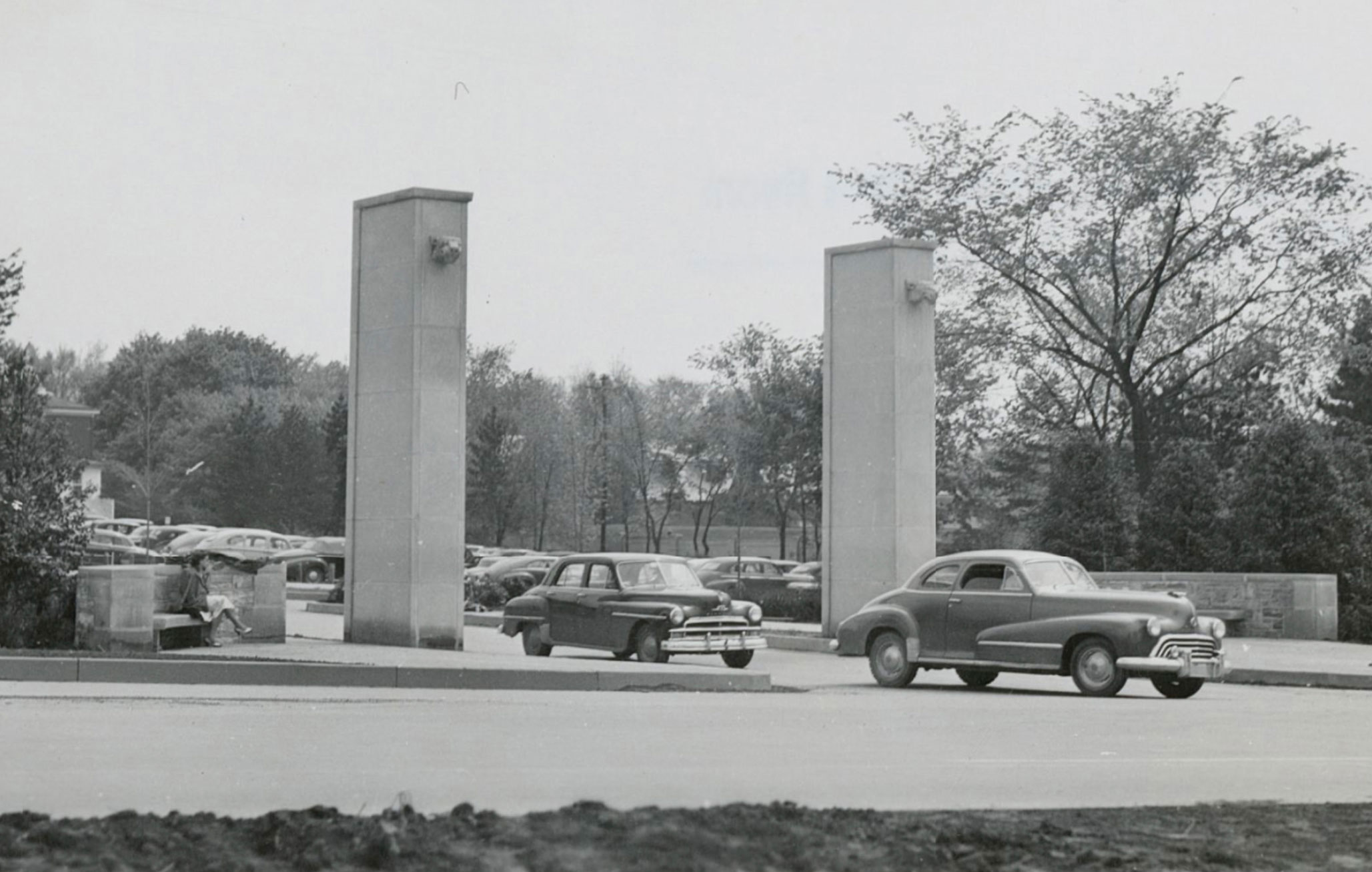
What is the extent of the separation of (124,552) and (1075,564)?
22342mm

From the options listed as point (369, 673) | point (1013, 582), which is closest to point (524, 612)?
point (369, 673)

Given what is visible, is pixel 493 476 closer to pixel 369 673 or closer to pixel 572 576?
pixel 572 576

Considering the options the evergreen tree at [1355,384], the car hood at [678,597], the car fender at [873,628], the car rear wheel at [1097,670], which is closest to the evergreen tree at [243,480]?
→ the evergreen tree at [1355,384]

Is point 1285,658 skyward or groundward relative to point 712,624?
groundward

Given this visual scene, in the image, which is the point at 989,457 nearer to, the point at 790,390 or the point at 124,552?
the point at 790,390

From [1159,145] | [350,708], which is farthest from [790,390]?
[350,708]

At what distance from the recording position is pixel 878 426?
90.6 feet

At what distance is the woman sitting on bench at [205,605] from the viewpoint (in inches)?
818

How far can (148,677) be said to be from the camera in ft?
57.2

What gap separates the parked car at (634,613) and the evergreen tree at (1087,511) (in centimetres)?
1454

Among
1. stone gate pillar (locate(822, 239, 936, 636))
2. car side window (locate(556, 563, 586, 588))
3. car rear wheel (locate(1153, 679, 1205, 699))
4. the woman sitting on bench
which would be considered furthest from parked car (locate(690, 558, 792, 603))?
car rear wheel (locate(1153, 679, 1205, 699))

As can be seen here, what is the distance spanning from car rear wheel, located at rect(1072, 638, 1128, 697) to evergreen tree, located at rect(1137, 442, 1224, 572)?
16.8 metres

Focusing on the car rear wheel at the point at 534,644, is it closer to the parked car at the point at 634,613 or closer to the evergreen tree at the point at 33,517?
the parked car at the point at 634,613

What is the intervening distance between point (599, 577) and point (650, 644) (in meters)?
1.32
